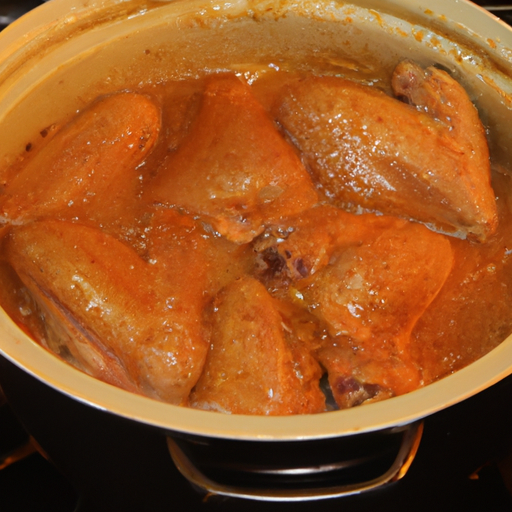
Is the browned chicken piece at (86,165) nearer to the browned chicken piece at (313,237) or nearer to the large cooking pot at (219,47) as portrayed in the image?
the large cooking pot at (219,47)

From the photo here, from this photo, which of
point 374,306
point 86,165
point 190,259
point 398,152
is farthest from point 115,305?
point 398,152

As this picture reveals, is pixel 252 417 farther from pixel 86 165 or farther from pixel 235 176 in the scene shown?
pixel 86 165

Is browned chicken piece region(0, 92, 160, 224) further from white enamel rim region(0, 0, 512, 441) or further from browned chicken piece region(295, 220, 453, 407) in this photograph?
browned chicken piece region(295, 220, 453, 407)

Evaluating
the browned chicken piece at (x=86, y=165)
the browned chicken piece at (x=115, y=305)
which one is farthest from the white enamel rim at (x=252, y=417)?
the browned chicken piece at (x=86, y=165)

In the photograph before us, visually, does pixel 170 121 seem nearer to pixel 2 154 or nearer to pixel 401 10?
pixel 2 154

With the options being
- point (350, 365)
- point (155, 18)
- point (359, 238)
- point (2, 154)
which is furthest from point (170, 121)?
point (350, 365)

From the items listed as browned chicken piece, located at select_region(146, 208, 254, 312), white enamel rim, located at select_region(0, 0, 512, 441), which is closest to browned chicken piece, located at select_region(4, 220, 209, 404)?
browned chicken piece, located at select_region(146, 208, 254, 312)

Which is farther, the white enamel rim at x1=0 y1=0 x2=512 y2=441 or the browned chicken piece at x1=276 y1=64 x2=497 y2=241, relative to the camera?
the browned chicken piece at x1=276 y1=64 x2=497 y2=241
